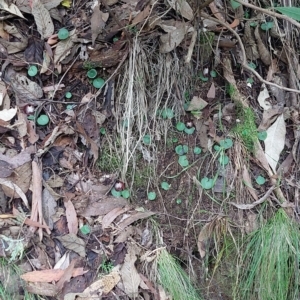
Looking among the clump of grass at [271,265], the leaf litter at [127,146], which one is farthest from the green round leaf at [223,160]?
the clump of grass at [271,265]

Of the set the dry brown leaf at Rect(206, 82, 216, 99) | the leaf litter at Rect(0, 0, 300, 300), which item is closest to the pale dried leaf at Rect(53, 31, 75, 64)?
the leaf litter at Rect(0, 0, 300, 300)

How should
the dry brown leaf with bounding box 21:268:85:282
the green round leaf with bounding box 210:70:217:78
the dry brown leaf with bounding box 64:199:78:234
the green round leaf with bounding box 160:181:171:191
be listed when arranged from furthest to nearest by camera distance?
the green round leaf with bounding box 210:70:217:78 < the green round leaf with bounding box 160:181:171:191 < the dry brown leaf with bounding box 64:199:78:234 < the dry brown leaf with bounding box 21:268:85:282

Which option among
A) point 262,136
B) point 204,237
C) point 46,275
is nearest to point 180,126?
point 262,136

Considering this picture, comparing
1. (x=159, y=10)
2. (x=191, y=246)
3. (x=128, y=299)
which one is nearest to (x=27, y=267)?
(x=128, y=299)

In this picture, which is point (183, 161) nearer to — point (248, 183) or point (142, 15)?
point (248, 183)

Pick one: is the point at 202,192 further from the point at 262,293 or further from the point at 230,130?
the point at 262,293

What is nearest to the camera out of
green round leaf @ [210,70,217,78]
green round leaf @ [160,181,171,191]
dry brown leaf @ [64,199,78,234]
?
dry brown leaf @ [64,199,78,234]

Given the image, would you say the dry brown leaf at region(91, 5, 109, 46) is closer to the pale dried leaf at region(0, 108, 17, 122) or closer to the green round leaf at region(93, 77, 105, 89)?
the green round leaf at region(93, 77, 105, 89)

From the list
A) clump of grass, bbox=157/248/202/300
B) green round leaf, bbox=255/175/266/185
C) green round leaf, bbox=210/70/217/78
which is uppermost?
green round leaf, bbox=210/70/217/78
